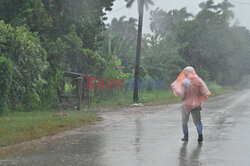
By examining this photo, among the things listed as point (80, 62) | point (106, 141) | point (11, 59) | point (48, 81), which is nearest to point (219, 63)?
point (80, 62)

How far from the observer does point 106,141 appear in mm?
9766

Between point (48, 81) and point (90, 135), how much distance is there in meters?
8.95

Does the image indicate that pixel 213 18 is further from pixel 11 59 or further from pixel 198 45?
pixel 11 59

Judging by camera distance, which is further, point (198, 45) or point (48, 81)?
point (198, 45)

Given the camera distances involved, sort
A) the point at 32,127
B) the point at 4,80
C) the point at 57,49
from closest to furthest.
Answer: the point at 32,127, the point at 4,80, the point at 57,49

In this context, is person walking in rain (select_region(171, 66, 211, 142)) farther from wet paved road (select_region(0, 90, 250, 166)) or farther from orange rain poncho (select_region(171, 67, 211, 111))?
wet paved road (select_region(0, 90, 250, 166))

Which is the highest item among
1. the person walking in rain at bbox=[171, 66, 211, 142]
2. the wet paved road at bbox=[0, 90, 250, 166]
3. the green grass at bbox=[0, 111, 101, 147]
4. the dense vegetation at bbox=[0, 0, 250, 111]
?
the dense vegetation at bbox=[0, 0, 250, 111]

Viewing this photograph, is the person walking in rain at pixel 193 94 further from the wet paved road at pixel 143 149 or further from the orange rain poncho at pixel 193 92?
the wet paved road at pixel 143 149

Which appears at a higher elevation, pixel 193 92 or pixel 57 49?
pixel 57 49

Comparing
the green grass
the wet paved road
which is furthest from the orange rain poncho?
the green grass

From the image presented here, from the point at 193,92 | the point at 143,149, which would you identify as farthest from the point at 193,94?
the point at 143,149

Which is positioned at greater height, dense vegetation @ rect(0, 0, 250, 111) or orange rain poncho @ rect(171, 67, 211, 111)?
dense vegetation @ rect(0, 0, 250, 111)

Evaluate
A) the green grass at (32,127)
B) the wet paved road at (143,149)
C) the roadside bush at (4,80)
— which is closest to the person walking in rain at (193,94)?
the wet paved road at (143,149)

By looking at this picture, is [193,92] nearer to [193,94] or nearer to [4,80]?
[193,94]
